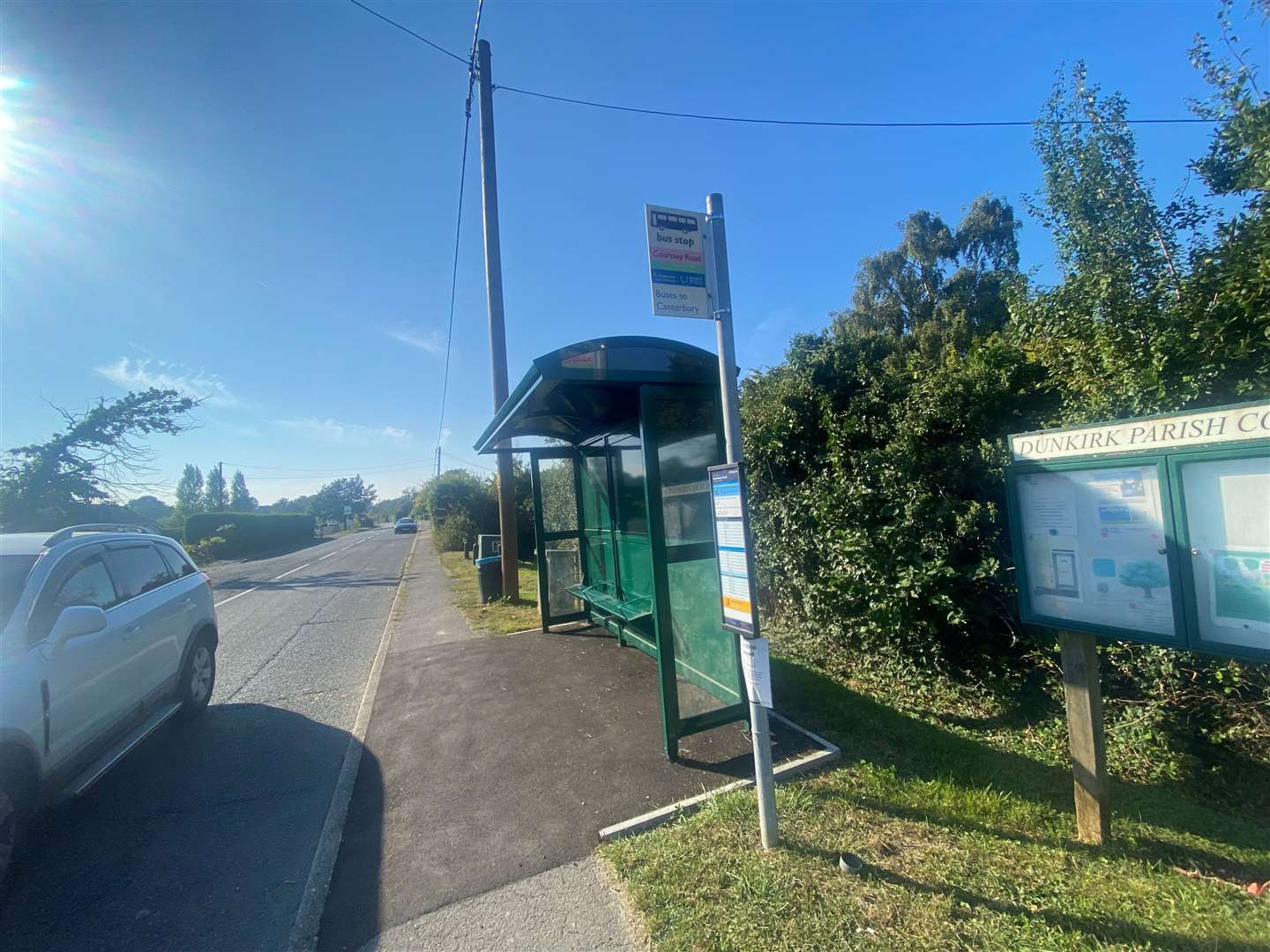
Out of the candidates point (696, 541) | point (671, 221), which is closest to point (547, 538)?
point (696, 541)

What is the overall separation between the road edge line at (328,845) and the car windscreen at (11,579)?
2212mm

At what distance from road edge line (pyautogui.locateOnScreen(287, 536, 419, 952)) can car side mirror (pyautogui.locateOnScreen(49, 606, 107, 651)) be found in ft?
5.99

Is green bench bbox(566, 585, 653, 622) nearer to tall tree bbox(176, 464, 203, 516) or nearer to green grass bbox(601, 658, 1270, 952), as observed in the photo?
green grass bbox(601, 658, 1270, 952)

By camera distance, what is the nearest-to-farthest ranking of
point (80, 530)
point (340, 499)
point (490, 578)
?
point (80, 530)
point (490, 578)
point (340, 499)

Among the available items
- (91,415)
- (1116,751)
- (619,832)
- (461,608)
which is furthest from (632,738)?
(91,415)

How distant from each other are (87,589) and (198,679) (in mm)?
1703

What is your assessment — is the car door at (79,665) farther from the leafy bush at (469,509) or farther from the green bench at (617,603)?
the leafy bush at (469,509)

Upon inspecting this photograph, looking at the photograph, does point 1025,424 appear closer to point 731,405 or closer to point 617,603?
point 731,405

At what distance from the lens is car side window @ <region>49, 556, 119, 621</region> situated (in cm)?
363

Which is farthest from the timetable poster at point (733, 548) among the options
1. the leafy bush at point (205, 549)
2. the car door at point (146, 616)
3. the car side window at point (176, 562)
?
the leafy bush at point (205, 549)

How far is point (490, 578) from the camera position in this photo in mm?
10500

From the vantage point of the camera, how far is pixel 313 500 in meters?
96.8

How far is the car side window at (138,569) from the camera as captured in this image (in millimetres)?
4352

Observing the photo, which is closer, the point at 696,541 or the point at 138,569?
the point at 696,541
